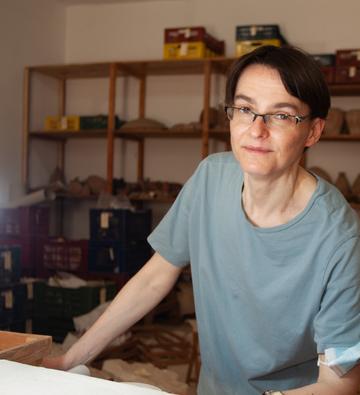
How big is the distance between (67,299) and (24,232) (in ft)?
2.63

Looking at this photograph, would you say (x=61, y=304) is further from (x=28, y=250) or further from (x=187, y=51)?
(x=187, y=51)

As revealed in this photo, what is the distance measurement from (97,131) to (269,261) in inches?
169

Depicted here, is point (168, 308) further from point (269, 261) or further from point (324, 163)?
point (269, 261)

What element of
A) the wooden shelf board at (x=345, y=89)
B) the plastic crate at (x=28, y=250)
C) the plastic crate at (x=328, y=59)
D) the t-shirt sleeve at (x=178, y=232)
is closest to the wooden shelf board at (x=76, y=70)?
the plastic crate at (x=28, y=250)

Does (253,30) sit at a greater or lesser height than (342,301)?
greater

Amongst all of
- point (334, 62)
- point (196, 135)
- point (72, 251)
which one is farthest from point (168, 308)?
point (334, 62)

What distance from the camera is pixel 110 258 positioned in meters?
4.90

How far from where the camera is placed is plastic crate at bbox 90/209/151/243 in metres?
4.87

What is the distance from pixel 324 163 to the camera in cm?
528

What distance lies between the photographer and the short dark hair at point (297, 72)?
1278 millimetres

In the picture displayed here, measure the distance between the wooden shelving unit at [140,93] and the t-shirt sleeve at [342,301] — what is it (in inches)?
145

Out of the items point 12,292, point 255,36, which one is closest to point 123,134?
point 255,36

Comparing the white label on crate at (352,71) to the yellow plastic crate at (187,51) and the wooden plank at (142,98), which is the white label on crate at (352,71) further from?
the wooden plank at (142,98)

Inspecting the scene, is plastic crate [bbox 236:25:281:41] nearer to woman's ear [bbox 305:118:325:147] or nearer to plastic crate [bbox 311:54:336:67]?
plastic crate [bbox 311:54:336:67]
